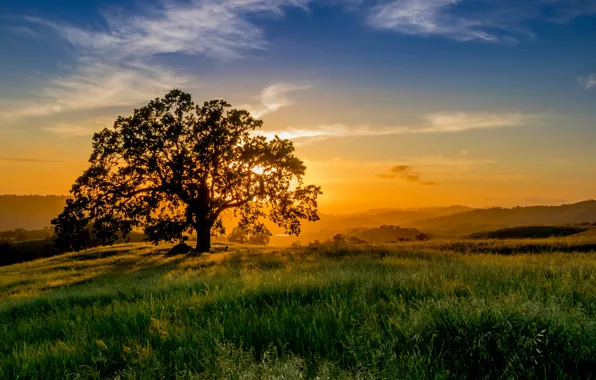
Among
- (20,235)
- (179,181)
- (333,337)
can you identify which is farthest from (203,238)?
(20,235)

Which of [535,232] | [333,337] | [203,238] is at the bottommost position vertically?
[535,232]

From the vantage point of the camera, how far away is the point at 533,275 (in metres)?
8.38

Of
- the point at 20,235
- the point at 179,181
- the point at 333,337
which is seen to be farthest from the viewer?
the point at 20,235

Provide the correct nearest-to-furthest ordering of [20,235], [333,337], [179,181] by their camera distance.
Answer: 1. [333,337]
2. [179,181]
3. [20,235]

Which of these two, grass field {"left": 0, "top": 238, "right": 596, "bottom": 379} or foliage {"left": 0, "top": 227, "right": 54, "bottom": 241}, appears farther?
foliage {"left": 0, "top": 227, "right": 54, "bottom": 241}

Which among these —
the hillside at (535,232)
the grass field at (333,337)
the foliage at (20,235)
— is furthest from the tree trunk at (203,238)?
the foliage at (20,235)

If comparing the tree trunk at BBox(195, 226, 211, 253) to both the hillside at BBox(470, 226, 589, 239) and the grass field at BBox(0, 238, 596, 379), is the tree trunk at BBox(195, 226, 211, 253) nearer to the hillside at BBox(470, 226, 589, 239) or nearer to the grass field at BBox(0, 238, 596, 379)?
the hillside at BBox(470, 226, 589, 239)

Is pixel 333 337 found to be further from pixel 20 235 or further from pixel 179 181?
pixel 20 235

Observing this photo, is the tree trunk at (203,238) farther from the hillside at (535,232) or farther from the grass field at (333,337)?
the grass field at (333,337)

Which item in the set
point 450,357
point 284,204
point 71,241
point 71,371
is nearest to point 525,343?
point 450,357

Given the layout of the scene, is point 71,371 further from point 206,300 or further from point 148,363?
point 206,300

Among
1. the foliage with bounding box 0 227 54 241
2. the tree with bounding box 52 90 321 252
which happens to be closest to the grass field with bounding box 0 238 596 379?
the tree with bounding box 52 90 321 252

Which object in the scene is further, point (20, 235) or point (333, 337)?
point (20, 235)

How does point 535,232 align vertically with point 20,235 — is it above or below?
below
